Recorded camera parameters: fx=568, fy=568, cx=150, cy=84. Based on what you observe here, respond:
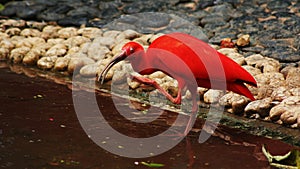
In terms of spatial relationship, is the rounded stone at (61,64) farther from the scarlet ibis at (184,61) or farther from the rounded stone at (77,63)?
the scarlet ibis at (184,61)

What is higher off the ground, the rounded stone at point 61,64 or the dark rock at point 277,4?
the dark rock at point 277,4

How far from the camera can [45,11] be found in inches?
336

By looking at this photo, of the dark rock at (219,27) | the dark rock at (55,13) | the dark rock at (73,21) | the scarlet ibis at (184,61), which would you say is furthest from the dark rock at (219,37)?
the scarlet ibis at (184,61)

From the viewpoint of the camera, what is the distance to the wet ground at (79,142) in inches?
144

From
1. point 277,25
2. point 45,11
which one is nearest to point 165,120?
point 277,25

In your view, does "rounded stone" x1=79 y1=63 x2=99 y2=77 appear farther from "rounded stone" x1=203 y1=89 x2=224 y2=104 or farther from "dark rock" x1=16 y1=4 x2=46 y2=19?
"dark rock" x1=16 y1=4 x2=46 y2=19

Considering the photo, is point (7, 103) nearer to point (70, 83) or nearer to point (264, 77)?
point (70, 83)

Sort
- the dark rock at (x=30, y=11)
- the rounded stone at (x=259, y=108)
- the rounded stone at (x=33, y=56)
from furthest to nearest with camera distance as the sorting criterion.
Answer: the dark rock at (x=30, y=11), the rounded stone at (x=33, y=56), the rounded stone at (x=259, y=108)

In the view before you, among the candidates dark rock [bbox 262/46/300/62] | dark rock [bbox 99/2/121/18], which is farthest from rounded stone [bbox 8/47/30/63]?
dark rock [bbox 262/46/300/62]

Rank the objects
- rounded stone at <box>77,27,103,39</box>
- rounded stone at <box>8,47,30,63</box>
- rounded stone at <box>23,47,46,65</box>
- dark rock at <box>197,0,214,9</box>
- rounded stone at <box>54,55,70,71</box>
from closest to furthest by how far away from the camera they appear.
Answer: rounded stone at <box>54,55,70,71</box>
rounded stone at <box>23,47,46,65</box>
rounded stone at <box>8,47,30,63</box>
rounded stone at <box>77,27,103,39</box>
dark rock at <box>197,0,214,9</box>

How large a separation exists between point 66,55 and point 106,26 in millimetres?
1137

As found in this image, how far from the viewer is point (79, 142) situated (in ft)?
13.2

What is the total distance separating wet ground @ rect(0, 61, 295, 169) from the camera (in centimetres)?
365

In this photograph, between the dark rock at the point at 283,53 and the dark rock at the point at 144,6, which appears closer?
the dark rock at the point at 283,53
